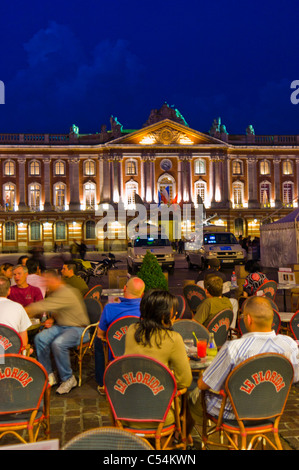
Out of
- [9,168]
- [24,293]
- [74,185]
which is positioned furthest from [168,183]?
[24,293]

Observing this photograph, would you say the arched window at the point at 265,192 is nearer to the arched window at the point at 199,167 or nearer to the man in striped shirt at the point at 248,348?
the arched window at the point at 199,167

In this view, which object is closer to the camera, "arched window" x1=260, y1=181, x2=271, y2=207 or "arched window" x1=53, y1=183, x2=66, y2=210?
"arched window" x1=53, y1=183, x2=66, y2=210

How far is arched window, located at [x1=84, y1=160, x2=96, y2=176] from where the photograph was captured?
149 feet

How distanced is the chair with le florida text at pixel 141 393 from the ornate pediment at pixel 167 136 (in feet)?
140

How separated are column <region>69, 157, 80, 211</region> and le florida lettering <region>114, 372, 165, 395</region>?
1668 inches

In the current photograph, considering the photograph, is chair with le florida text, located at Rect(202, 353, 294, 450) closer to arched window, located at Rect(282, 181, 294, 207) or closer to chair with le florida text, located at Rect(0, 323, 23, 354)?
chair with le florida text, located at Rect(0, 323, 23, 354)

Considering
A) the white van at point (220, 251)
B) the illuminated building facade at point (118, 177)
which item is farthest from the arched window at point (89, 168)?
the white van at point (220, 251)

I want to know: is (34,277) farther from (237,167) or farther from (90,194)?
(237,167)

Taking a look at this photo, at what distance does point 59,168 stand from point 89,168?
3148 mm

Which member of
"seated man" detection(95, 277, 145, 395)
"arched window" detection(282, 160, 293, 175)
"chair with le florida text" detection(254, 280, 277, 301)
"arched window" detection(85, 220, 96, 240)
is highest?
"arched window" detection(282, 160, 293, 175)

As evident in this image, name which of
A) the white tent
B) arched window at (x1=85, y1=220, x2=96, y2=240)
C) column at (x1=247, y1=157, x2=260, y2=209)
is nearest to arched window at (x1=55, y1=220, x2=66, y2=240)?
arched window at (x1=85, y1=220, x2=96, y2=240)

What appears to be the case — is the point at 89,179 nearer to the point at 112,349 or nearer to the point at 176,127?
the point at 176,127

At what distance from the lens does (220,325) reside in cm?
505
